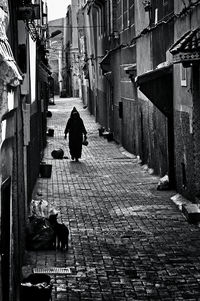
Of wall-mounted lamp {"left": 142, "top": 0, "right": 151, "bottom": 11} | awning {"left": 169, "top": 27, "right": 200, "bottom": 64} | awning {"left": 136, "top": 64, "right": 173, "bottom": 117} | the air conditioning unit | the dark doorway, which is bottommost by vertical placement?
the dark doorway

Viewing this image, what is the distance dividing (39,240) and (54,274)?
156cm

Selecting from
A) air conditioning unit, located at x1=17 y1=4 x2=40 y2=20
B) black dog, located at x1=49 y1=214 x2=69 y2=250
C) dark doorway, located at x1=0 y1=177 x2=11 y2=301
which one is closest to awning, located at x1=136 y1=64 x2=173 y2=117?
air conditioning unit, located at x1=17 y1=4 x2=40 y2=20

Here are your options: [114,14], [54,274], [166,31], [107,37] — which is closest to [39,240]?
[54,274]

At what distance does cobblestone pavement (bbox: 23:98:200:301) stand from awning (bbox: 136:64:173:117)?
2.13m

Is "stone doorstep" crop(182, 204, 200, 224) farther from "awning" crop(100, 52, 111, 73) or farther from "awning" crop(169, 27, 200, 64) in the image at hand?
"awning" crop(100, 52, 111, 73)

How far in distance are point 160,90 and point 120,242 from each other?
268 inches

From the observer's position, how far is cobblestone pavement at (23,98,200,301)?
10.1 meters

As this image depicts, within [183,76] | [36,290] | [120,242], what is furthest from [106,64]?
[36,290]

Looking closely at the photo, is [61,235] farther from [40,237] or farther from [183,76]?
[183,76]

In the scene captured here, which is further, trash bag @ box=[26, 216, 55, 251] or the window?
the window

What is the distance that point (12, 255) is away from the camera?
839cm

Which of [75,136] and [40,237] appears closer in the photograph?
[40,237]

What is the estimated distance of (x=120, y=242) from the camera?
12977mm

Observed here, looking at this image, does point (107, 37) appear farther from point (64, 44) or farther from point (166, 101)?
point (64, 44)
